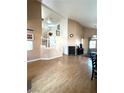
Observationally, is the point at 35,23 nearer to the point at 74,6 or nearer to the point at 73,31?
the point at 74,6

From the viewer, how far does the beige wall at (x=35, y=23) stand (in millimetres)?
8266

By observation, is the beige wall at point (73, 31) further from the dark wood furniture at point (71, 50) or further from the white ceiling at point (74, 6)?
the white ceiling at point (74, 6)

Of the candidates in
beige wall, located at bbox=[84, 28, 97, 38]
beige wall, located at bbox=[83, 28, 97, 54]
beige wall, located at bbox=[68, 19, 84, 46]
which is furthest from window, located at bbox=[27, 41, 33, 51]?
beige wall, located at bbox=[84, 28, 97, 38]

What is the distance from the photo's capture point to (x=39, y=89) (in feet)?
11.7

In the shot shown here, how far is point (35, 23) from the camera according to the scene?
8.84m

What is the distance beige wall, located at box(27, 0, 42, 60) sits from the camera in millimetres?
8266

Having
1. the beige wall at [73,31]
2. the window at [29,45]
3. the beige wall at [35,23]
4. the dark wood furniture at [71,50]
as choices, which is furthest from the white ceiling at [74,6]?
the dark wood furniture at [71,50]

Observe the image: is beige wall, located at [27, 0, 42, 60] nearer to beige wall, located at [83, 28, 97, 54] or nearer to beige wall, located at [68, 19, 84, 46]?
beige wall, located at [68, 19, 84, 46]

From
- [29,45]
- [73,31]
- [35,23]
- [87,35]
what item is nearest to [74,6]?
[35,23]
